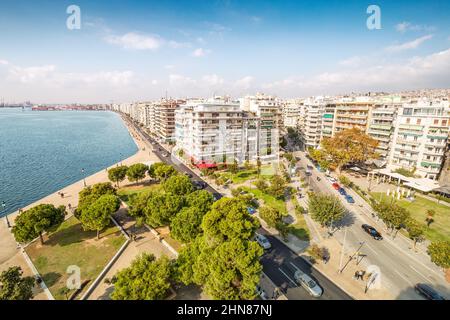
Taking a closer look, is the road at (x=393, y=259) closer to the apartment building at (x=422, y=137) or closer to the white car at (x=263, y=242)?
the white car at (x=263, y=242)

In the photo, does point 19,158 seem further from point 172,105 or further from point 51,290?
point 51,290

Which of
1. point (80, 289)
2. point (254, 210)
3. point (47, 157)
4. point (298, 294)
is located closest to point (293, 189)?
point (254, 210)

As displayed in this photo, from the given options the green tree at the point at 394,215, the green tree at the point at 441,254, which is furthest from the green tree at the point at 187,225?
the green tree at the point at 394,215

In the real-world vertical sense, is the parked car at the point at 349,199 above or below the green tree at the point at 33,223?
below

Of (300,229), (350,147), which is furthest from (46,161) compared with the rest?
(350,147)

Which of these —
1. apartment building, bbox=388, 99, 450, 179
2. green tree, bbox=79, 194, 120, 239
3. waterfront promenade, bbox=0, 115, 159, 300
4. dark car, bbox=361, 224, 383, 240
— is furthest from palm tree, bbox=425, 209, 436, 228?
waterfront promenade, bbox=0, 115, 159, 300

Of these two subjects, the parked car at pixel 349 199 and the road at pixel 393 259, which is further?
the parked car at pixel 349 199

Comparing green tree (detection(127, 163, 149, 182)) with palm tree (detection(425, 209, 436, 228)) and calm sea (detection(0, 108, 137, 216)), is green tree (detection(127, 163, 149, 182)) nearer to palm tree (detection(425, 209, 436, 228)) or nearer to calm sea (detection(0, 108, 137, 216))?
calm sea (detection(0, 108, 137, 216))
